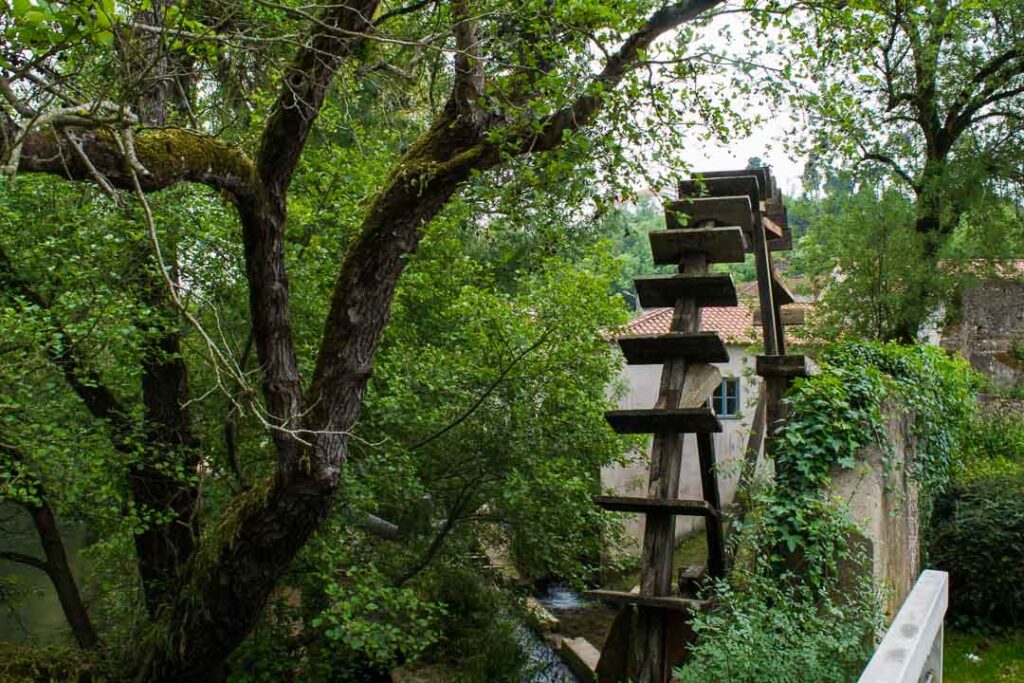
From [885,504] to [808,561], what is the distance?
107 centimetres

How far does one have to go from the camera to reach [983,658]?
25.2 feet

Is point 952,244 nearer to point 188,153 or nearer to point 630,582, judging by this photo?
point 630,582

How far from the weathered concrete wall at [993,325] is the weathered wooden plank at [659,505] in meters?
9.42

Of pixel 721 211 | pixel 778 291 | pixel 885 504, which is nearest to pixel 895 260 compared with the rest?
pixel 778 291

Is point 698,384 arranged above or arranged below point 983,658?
above

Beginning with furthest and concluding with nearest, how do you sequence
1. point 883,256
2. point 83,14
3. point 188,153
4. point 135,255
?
point 883,256
point 135,255
point 188,153
point 83,14

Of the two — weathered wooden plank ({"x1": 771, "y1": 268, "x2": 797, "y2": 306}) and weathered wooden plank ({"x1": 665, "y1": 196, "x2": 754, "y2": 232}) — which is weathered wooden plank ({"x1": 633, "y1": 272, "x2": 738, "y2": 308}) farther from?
weathered wooden plank ({"x1": 771, "y1": 268, "x2": 797, "y2": 306})

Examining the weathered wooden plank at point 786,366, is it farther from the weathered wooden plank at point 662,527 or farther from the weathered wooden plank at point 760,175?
the weathered wooden plank at point 760,175

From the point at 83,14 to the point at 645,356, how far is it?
19.0ft

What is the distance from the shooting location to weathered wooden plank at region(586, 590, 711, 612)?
6741 mm

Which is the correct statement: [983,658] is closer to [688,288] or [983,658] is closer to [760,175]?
[688,288]

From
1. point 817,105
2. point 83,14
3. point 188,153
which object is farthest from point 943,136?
point 83,14

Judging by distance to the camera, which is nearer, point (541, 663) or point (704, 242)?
point (704, 242)

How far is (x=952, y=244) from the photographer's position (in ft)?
49.2
